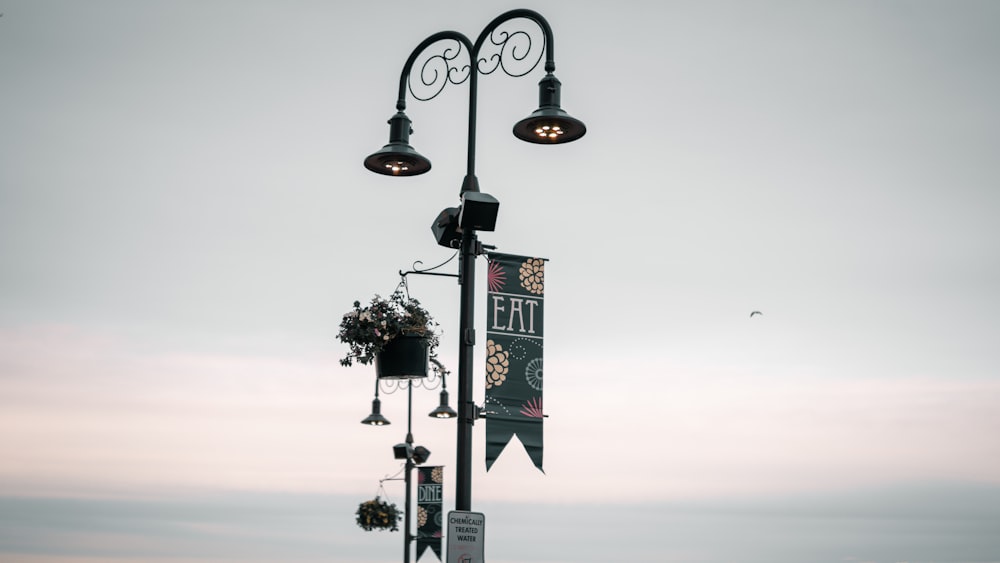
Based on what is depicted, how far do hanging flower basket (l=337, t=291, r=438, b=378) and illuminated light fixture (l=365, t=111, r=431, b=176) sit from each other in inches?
51.1

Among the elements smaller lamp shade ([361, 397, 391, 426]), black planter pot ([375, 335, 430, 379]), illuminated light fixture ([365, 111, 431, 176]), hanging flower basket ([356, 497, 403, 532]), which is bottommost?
hanging flower basket ([356, 497, 403, 532])

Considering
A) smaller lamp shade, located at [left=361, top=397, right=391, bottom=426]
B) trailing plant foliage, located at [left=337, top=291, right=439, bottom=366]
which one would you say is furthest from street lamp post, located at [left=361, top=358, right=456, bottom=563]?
trailing plant foliage, located at [left=337, top=291, right=439, bottom=366]

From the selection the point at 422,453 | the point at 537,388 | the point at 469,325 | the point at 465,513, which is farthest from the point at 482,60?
the point at 422,453

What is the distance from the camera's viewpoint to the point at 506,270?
8.50m

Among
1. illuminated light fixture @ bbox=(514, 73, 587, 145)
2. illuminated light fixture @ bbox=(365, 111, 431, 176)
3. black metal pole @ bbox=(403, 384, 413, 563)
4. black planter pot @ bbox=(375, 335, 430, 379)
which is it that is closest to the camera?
illuminated light fixture @ bbox=(514, 73, 587, 145)

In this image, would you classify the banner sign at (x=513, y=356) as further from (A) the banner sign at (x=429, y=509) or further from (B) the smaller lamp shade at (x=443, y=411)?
(A) the banner sign at (x=429, y=509)

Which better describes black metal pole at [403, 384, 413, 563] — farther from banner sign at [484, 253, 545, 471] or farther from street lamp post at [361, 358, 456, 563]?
banner sign at [484, 253, 545, 471]

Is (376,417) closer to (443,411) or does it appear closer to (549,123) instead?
(443,411)

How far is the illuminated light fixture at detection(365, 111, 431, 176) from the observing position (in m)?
9.25

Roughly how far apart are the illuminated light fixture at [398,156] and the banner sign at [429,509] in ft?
40.9

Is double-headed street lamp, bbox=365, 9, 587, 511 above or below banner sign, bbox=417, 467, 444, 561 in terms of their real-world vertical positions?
above

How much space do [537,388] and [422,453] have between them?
1237 cm

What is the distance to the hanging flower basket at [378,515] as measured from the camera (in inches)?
893

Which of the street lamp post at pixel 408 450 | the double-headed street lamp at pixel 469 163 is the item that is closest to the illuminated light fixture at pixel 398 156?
the double-headed street lamp at pixel 469 163
